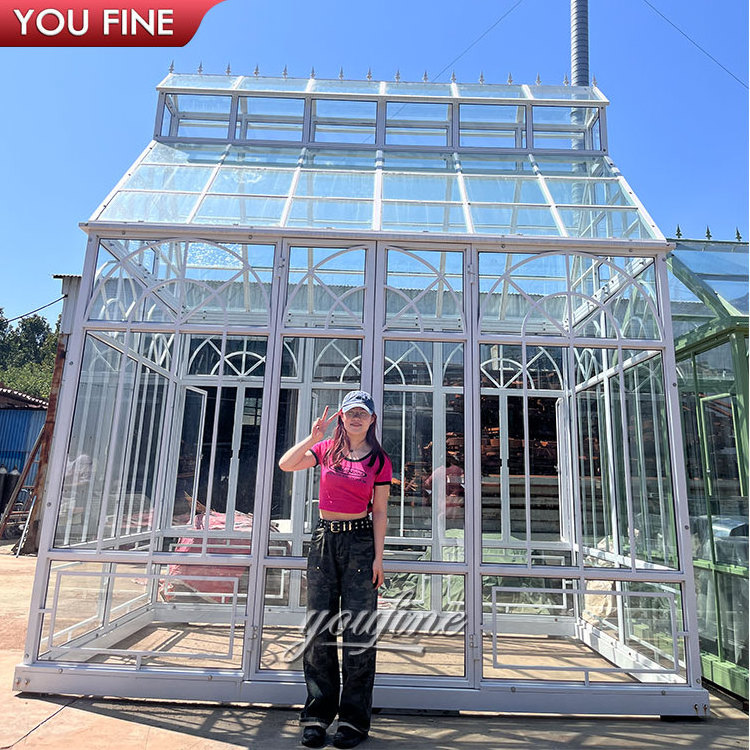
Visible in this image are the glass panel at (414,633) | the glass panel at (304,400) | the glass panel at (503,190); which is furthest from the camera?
the glass panel at (304,400)

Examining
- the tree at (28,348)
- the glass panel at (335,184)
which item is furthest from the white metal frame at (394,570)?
the tree at (28,348)

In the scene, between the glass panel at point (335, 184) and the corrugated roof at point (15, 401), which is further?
the corrugated roof at point (15, 401)

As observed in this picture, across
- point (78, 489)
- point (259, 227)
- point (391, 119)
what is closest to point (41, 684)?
point (78, 489)

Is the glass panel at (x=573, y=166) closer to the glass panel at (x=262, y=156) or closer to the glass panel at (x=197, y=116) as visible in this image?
the glass panel at (x=262, y=156)

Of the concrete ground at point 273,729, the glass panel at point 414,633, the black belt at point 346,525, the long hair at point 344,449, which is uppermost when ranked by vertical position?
the long hair at point 344,449

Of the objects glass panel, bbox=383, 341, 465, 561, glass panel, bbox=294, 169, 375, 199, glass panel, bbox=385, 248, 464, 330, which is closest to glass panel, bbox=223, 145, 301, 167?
glass panel, bbox=294, 169, 375, 199

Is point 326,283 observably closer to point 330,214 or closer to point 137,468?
point 330,214

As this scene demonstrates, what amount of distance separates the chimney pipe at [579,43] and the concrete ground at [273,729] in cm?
1105

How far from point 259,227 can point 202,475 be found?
2634mm

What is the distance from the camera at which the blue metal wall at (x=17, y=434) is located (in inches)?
562

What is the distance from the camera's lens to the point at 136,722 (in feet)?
10.1

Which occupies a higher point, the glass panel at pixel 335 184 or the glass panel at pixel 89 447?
the glass panel at pixel 335 184

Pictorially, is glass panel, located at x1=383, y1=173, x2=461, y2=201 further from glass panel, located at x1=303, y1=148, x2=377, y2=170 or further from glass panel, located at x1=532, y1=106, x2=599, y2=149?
glass panel, located at x1=532, y1=106, x2=599, y2=149

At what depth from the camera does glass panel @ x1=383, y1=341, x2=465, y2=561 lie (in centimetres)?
454
